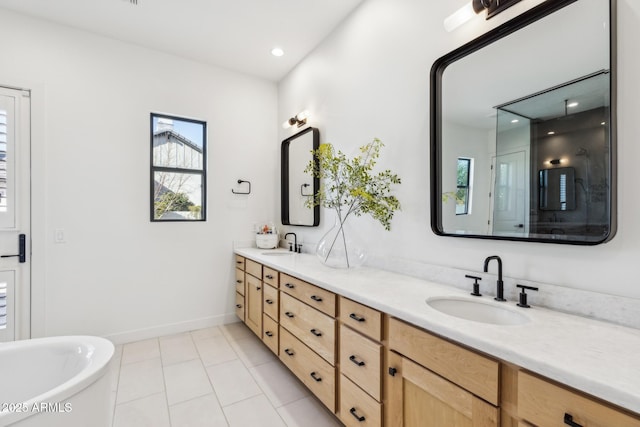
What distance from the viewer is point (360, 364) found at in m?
1.53

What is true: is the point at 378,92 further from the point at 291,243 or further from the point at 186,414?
the point at 186,414

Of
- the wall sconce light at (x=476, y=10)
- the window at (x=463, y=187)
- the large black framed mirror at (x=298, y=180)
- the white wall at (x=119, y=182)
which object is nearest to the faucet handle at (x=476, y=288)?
the window at (x=463, y=187)

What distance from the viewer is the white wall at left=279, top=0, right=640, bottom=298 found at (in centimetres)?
115

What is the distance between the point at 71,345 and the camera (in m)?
1.69

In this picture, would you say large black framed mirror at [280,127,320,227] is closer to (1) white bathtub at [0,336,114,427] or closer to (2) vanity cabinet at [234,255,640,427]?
(2) vanity cabinet at [234,255,640,427]

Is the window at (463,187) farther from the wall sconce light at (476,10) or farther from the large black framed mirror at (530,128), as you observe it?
the wall sconce light at (476,10)

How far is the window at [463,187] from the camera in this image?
1.68 metres

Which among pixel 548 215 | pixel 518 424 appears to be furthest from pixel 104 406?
pixel 548 215

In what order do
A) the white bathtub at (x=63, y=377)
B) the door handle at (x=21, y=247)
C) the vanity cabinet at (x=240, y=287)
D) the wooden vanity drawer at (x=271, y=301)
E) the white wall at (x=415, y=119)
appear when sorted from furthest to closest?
the vanity cabinet at (x=240, y=287) < the door handle at (x=21, y=247) < the wooden vanity drawer at (x=271, y=301) < the white bathtub at (x=63, y=377) < the white wall at (x=415, y=119)

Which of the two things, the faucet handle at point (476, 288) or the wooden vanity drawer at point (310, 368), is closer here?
the faucet handle at point (476, 288)

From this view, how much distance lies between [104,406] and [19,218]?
2.04m

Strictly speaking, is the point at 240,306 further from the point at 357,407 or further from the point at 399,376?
the point at 399,376

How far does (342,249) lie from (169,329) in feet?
6.96

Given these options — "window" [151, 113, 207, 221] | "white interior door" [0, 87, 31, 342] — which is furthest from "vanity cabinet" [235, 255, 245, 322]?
"white interior door" [0, 87, 31, 342]
